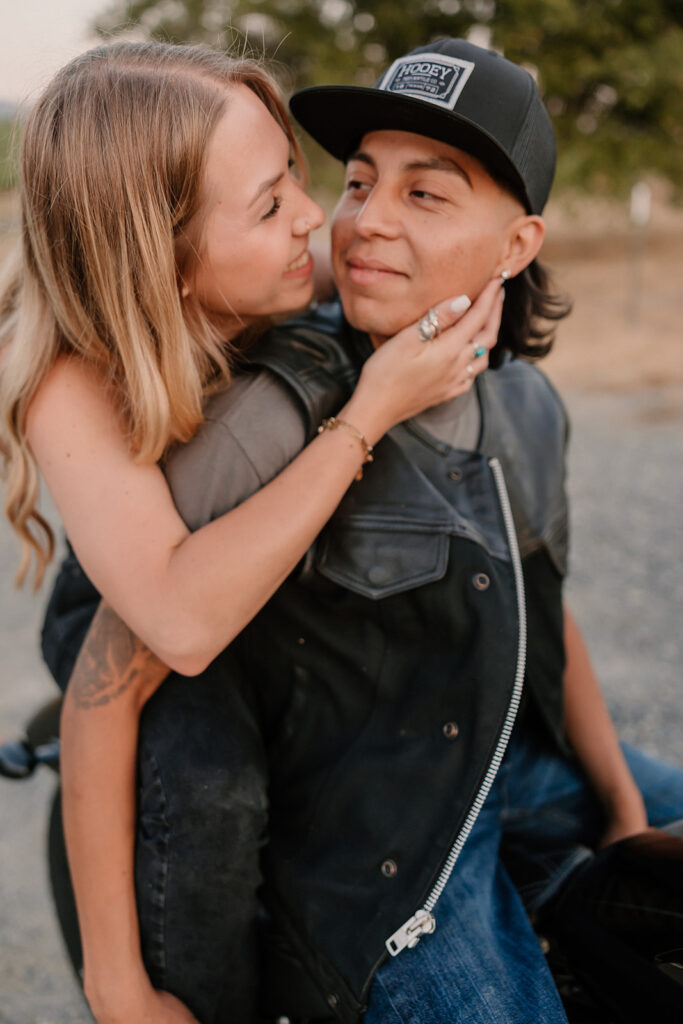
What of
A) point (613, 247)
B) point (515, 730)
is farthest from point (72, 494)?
point (613, 247)

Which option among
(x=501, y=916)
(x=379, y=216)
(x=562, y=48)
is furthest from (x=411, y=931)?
(x=562, y=48)

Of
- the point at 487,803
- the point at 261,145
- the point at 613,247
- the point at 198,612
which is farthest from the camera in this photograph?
the point at 613,247

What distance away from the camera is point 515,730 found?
2.23 meters

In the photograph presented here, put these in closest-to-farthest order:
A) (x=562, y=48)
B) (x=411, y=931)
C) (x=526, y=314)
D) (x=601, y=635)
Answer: (x=411, y=931)
(x=526, y=314)
(x=601, y=635)
(x=562, y=48)

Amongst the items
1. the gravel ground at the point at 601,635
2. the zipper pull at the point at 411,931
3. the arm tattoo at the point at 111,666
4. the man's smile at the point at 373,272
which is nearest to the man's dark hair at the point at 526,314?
the man's smile at the point at 373,272

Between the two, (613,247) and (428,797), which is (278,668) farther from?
(613,247)

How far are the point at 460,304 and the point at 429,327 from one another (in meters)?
0.09

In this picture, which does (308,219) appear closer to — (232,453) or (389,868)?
(232,453)

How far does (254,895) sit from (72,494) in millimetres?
865

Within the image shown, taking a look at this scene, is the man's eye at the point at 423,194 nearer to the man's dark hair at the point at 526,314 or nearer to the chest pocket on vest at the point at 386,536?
the man's dark hair at the point at 526,314

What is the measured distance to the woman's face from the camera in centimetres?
178

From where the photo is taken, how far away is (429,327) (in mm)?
1849

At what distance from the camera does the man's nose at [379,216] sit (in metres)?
1.84

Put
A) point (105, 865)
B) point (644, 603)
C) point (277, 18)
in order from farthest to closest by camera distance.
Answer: point (277, 18) < point (644, 603) < point (105, 865)
